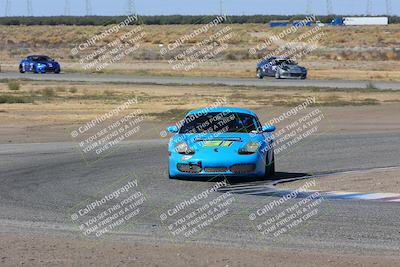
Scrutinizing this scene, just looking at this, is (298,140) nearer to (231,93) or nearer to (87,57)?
(231,93)

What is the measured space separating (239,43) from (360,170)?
315ft

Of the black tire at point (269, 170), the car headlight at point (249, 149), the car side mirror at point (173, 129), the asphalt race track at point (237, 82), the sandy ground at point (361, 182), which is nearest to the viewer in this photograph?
the sandy ground at point (361, 182)

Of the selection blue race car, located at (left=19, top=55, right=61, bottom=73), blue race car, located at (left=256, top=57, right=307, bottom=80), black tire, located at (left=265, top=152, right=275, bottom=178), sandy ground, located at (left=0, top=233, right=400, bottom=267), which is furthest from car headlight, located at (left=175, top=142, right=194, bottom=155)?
blue race car, located at (left=19, top=55, right=61, bottom=73)

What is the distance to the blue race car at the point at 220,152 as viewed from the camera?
54.3ft

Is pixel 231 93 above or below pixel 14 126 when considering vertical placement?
below

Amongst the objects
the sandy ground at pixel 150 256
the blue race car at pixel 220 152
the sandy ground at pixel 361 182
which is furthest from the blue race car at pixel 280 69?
the sandy ground at pixel 150 256

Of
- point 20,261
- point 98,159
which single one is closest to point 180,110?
point 98,159

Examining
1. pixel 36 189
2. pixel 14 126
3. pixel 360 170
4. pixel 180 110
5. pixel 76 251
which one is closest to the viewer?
pixel 76 251

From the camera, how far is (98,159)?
20.8 m

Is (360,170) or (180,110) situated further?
(180,110)

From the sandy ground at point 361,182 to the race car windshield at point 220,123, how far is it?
4.97 ft
